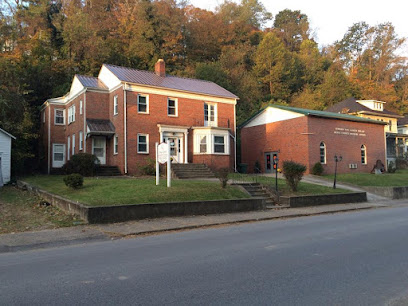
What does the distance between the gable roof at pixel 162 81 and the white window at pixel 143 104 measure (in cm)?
101

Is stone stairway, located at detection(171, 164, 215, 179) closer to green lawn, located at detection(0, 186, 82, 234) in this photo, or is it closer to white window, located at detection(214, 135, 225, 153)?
white window, located at detection(214, 135, 225, 153)

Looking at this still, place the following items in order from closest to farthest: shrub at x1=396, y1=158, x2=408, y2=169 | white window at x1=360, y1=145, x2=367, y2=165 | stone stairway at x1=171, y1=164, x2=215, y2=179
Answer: stone stairway at x1=171, y1=164, x2=215, y2=179
white window at x1=360, y1=145, x2=367, y2=165
shrub at x1=396, y1=158, x2=408, y2=169

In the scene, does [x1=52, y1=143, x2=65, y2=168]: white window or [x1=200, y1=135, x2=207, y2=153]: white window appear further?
[x1=52, y1=143, x2=65, y2=168]: white window

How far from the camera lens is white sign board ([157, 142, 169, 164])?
15924 millimetres

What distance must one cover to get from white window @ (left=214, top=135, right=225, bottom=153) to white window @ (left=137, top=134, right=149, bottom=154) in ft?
17.2

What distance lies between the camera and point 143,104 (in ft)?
85.7

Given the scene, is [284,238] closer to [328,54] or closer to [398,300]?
[398,300]

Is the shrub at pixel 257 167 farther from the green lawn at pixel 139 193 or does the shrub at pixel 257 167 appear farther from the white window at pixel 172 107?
the green lawn at pixel 139 193

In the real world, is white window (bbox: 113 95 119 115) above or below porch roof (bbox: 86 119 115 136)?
above

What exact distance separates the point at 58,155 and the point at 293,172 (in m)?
22.2

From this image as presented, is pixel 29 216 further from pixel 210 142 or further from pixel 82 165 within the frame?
pixel 210 142

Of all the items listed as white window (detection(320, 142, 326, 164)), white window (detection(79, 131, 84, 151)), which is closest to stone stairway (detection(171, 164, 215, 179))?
white window (detection(79, 131, 84, 151))

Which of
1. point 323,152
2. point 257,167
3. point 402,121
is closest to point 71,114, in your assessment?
point 257,167

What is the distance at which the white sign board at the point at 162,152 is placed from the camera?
1592cm
